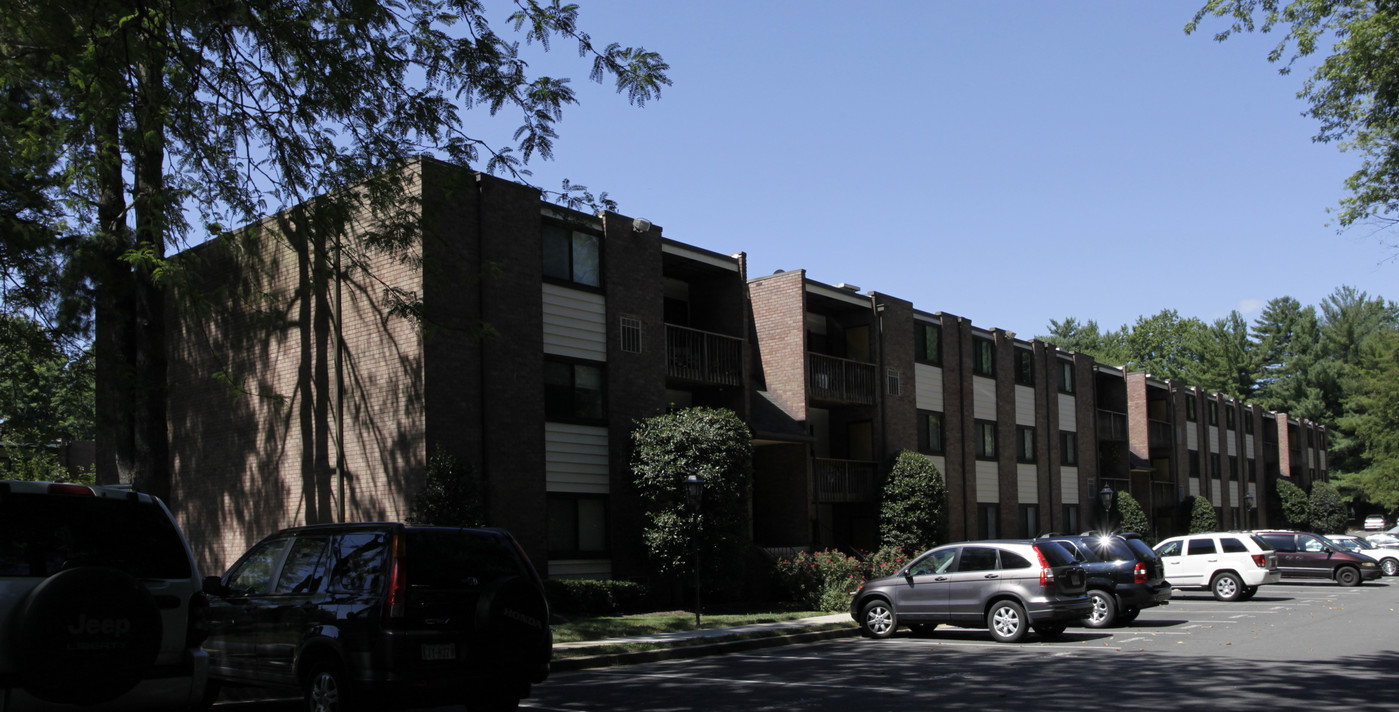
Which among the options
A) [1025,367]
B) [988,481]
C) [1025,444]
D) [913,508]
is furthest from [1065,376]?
[913,508]

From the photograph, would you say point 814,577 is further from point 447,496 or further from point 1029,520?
point 1029,520

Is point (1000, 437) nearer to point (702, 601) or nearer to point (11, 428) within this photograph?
point (702, 601)

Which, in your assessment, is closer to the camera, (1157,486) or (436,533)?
(436,533)

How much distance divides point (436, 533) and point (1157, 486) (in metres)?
46.6

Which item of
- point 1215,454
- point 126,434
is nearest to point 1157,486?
point 1215,454

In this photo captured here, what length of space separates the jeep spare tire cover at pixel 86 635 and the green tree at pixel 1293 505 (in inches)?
2744

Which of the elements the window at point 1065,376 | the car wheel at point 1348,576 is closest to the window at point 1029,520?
the window at point 1065,376

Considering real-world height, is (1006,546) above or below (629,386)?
below

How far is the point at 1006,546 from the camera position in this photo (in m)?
18.0

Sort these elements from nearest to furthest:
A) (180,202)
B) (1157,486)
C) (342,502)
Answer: (180,202) < (342,502) < (1157,486)

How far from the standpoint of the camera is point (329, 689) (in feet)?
31.2

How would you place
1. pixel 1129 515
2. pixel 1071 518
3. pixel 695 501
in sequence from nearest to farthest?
pixel 695 501 → pixel 1071 518 → pixel 1129 515

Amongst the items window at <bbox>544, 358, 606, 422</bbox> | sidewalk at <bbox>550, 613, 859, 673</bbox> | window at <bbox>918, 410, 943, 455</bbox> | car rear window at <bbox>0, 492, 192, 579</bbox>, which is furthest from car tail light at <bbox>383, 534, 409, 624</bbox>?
window at <bbox>918, 410, 943, 455</bbox>

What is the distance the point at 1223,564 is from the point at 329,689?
24359mm
